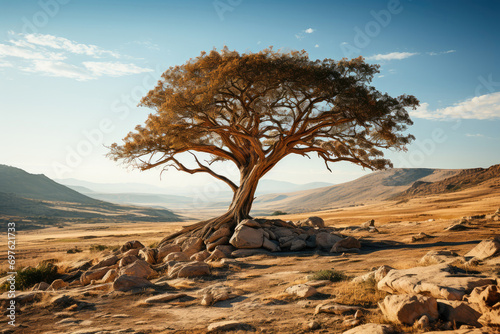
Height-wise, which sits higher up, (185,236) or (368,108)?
(368,108)

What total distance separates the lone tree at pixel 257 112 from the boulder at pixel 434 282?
33.9 feet

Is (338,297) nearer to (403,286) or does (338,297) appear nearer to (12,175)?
(403,286)

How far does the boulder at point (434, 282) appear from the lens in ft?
17.2

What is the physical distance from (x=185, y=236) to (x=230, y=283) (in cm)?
932

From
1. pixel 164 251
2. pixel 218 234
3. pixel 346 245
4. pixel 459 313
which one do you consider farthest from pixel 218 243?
pixel 459 313

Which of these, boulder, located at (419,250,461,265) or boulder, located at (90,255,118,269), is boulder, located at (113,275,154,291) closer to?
boulder, located at (90,255,118,269)

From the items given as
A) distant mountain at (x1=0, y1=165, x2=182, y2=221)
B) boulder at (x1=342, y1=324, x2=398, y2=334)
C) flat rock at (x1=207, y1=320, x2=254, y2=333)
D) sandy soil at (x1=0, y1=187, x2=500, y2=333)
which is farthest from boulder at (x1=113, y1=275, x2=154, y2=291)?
distant mountain at (x1=0, y1=165, x2=182, y2=221)

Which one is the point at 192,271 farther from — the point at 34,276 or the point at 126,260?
the point at 34,276

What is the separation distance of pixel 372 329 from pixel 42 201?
300ft

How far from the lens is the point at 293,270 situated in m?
10.6

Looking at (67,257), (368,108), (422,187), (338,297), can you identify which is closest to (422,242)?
(368,108)

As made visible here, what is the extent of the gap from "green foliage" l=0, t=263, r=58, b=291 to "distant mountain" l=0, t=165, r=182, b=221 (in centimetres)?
5569

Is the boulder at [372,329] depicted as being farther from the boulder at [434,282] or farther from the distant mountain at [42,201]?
the distant mountain at [42,201]

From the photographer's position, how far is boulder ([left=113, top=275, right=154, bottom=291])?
901cm
